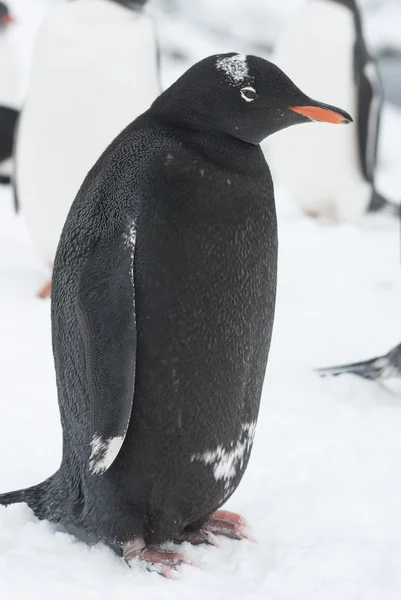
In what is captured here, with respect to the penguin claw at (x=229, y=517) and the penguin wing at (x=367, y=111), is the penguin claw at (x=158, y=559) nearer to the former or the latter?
the penguin claw at (x=229, y=517)

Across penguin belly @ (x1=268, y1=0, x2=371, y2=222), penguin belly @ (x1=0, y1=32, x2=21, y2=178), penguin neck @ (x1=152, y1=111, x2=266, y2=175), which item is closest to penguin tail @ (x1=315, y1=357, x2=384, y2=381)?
penguin neck @ (x1=152, y1=111, x2=266, y2=175)

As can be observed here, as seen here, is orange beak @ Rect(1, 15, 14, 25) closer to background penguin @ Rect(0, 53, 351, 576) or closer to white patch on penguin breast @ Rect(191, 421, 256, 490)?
background penguin @ Rect(0, 53, 351, 576)

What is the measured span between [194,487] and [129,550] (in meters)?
0.17

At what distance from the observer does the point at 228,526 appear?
6.76ft

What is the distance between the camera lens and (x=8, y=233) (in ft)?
16.8

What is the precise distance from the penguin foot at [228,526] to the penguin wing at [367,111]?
429 cm

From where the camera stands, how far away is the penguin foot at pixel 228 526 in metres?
2.04

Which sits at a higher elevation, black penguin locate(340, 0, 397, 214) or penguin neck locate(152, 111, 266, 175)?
penguin neck locate(152, 111, 266, 175)

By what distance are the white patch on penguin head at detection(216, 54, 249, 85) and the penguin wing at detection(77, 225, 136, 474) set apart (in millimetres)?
329

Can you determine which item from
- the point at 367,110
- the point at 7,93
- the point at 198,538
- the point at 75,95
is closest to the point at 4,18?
the point at 7,93

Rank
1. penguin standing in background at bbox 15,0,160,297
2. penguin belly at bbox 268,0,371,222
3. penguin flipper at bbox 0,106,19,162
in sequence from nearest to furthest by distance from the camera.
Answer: penguin standing in background at bbox 15,0,160,297
penguin belly at bbox 268,0,371,222
penguin flipper at bbox 0,106,19,162

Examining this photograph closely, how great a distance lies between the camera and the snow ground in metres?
1.81

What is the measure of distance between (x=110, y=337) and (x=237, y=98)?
482 millimetres

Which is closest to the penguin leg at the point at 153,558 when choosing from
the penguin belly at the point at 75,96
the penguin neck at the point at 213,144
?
the penguin neck at the point at 213,144
